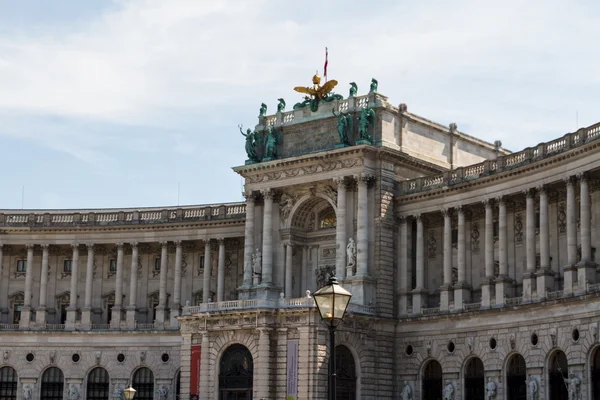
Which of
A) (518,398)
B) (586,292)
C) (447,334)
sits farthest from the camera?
(447,334)

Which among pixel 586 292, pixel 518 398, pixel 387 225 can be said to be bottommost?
pixel 518 398

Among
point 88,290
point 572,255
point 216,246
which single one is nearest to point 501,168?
point 572,255

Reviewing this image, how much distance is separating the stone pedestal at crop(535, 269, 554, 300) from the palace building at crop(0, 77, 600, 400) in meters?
0.15

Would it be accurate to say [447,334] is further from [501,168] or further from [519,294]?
[501,168]

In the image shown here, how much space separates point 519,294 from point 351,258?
41.7ft

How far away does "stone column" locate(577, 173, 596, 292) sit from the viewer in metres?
67.9

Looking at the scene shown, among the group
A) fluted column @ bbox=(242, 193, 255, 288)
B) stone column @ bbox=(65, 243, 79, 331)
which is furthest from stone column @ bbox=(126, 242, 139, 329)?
fluted column @ bbox=(242, 193, 255, 288)

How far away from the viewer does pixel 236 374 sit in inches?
3164

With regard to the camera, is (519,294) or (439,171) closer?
(519,294)

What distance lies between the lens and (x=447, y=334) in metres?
79.5

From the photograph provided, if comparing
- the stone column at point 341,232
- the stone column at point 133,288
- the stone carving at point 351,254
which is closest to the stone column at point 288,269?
the stone column at point 341,232

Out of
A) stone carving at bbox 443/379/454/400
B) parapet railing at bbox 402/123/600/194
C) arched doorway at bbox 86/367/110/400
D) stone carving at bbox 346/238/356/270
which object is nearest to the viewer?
parapet railing at bbox 402/123/600/194

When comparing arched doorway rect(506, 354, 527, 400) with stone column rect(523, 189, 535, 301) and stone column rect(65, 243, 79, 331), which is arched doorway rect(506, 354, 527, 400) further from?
stone column rect(65, 243, 79, 331)

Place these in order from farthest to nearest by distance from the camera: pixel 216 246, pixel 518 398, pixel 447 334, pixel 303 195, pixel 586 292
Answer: pixel 216 246 < pixel 303 195 < pixel 447 334 < pixel 518 398 < pixel 586 292
